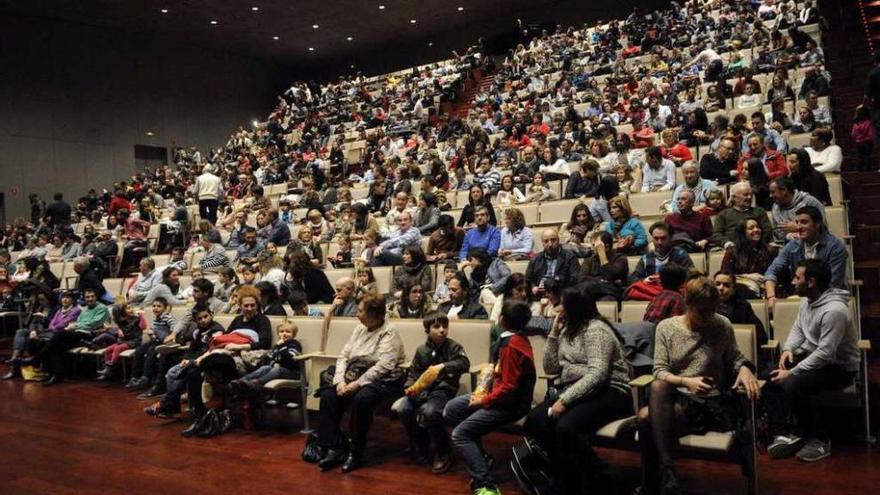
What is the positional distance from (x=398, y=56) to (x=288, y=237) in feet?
50.5

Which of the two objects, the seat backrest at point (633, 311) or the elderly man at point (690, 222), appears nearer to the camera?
the seat backrest at point (633, 311)

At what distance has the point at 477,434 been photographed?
9.66ft

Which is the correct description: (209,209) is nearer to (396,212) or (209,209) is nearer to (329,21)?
(396,212)

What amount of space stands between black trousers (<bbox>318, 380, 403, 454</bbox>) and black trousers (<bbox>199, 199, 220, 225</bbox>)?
6.81 metres

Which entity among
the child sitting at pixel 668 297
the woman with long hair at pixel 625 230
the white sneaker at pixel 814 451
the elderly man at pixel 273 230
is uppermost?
the elderly man at pixel 273 230

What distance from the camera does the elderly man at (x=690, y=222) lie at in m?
4.62

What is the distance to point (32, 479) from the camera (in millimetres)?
3338

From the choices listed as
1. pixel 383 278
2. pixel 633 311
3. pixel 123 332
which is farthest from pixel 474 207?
pixel 123 332

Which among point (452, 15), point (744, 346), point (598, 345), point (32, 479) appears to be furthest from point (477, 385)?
point (452, 15)

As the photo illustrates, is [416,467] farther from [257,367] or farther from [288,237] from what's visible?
[288,237]

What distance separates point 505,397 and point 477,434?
201 mm

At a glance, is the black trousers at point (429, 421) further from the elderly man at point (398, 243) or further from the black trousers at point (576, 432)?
the elderly man at point (398, 243)

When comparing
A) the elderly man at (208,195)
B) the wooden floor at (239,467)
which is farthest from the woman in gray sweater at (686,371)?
the elderly man at (208,195)

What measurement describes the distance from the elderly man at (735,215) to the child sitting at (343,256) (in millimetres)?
3186
